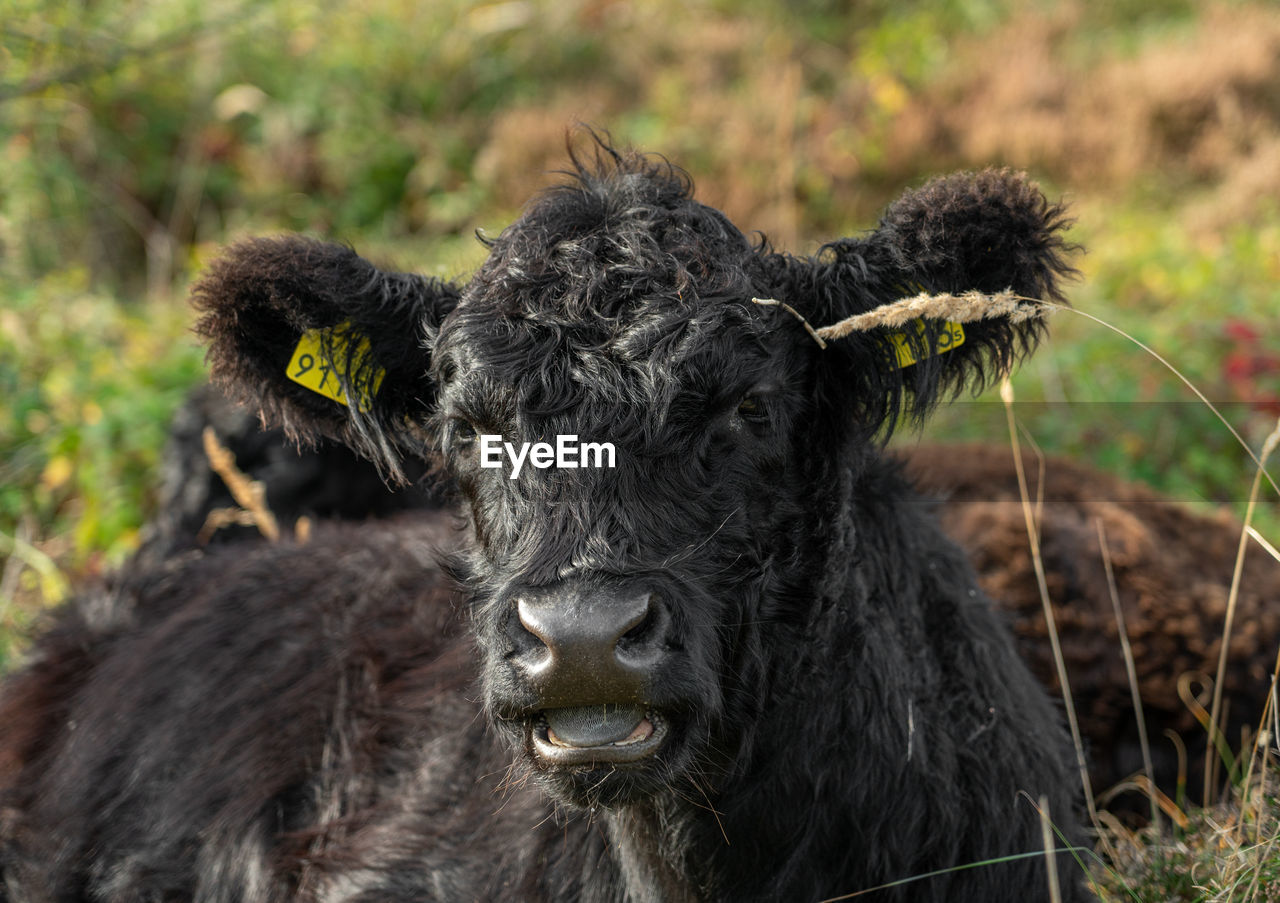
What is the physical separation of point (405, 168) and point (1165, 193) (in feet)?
23.5

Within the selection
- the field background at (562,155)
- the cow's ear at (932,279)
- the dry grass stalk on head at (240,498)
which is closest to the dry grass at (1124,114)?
the field background at (562,155)

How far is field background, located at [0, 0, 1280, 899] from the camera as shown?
6426 millimetres

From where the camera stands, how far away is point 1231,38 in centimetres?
1080

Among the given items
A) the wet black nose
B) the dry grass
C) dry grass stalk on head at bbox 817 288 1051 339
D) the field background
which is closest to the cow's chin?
the wet black nose

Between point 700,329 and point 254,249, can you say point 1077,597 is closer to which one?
point 700,329

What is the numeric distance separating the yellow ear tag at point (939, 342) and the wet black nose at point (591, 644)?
36.8 inches

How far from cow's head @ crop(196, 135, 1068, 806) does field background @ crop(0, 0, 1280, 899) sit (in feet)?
11.7

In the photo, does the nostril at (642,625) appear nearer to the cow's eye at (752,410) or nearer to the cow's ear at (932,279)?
the cow's eye at (752,410)

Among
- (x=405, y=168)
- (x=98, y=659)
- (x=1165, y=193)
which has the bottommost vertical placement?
(x=98, y=659)

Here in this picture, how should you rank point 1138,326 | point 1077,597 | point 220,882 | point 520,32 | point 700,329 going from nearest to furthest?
point 700,329 < point 220,882 < point 1077,597 < point 1138,326 < point 520,32

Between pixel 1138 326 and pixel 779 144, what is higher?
pixel 779 144

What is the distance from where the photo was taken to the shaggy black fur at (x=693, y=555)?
7.72ft

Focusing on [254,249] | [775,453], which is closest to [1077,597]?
[775,453]

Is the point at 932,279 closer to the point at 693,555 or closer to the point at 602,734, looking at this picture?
the point at 693,555
